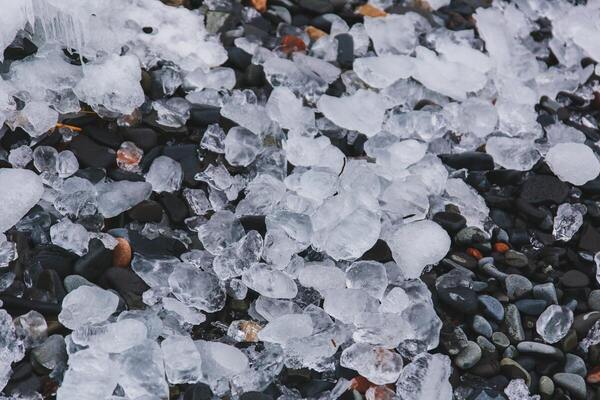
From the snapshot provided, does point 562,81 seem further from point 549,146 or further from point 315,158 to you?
point 315,158

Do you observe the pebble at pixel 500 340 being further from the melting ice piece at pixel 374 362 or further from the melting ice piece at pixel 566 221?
the melting ice piece at pixel 566 221

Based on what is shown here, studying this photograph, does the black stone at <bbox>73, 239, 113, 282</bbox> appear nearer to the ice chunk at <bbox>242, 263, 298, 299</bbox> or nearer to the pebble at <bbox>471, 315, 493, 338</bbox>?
the ice chunk at <bbox>242, 263, 298, 299</bbox>

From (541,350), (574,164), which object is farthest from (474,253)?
(574,164)

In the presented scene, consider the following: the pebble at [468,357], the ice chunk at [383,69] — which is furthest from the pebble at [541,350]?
the ice chunk at [383,69]

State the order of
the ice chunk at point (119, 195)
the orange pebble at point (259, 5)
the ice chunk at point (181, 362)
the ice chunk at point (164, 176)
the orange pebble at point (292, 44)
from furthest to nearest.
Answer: the orange pebble at point (259, 5)
the orange pebble at point (292, 44)
the ice chunk at point (164, 176)
the ice chunk at point (119, 195)
the ice chunk at point (181, 362)

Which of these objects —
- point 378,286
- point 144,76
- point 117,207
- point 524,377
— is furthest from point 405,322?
point 144,76
